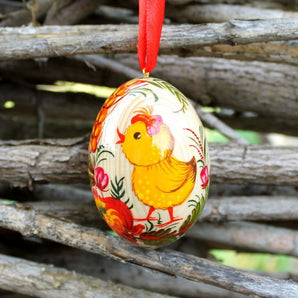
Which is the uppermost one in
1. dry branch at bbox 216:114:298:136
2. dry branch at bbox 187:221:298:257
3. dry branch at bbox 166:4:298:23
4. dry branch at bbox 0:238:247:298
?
dry branch at bbox 166:4:298:23

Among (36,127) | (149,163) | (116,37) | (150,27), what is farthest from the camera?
(36,127)

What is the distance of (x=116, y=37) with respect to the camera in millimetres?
1396

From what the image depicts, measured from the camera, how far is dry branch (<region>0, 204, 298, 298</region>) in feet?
4.07

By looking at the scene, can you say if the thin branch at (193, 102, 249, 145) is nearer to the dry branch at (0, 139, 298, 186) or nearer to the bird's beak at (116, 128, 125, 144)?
the dry branch at (0, 139, 298, 186)

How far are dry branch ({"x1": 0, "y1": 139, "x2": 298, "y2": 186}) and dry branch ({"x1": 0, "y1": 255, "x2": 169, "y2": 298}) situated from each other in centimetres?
29

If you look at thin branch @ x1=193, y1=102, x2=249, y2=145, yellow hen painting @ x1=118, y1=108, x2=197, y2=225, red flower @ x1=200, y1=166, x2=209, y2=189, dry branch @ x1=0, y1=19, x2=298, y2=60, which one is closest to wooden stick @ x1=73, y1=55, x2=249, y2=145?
thin branch @ x1=193, y1=102, x2=249, y2=145

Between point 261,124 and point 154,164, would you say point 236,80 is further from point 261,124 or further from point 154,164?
point 154,164

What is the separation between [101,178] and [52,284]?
0.47m

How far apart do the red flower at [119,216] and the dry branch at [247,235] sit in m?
0.58

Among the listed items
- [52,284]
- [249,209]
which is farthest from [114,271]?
[249,209]

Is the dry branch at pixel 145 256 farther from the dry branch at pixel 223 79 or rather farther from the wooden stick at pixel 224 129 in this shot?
the dry branch at pixel 223 79

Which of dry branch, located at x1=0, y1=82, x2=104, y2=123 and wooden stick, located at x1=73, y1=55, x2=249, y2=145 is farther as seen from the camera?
dry branch, located at x1=0, y1=82, x2=104, y2=123

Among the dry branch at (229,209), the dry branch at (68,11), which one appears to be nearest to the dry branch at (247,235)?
the dry branch at (229,209)

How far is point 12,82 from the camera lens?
6.85ft
